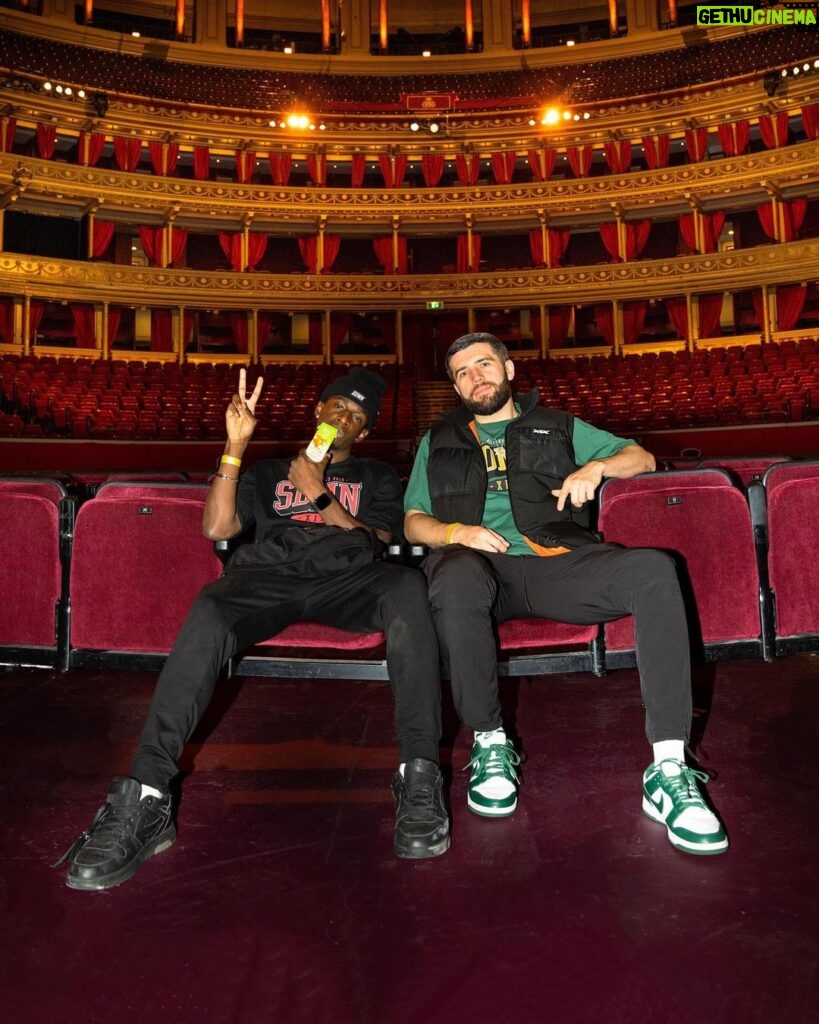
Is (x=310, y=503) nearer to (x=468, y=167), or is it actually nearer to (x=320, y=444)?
(x=320, y=444)

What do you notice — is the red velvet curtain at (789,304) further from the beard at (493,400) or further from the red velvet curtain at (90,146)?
the beard at (493,400)

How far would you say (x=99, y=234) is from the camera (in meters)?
15.1

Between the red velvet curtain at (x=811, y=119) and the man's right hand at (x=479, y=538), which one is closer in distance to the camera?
the man's right hand at (x=479, y=538)

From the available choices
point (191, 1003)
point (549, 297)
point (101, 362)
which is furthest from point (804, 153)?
point (191, 1003)

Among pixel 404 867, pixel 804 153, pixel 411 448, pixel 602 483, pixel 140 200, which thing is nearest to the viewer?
pixel 404 867

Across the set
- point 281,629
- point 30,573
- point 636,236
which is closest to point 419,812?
point 281,629

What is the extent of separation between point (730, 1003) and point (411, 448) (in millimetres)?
10907

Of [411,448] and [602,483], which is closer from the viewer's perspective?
[602,483]

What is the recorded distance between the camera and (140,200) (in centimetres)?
1458

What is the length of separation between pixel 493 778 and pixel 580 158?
54.1 feet

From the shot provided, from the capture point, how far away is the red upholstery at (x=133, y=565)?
8.15 ft

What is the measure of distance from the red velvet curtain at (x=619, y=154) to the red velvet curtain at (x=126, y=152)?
9746mm

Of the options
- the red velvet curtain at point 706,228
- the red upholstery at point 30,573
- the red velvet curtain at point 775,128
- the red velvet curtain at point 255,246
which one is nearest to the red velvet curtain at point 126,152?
the red velvet curtain at point 255,246

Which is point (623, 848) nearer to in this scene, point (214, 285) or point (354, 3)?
point (214, 285)
